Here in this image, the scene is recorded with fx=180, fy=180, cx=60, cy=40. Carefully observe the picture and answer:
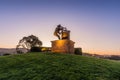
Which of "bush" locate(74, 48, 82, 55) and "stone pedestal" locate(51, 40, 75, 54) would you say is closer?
"stone pedestal" locate(51, 40, 75, 54)

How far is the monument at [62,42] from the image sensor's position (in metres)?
40.2

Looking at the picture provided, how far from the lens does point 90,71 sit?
2089cm

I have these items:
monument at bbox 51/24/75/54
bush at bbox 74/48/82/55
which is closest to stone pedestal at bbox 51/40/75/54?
monument at bbox 51/24/75/54

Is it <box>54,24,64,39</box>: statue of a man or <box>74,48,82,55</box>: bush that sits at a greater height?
<box>54,24,64,39</box>: statue of a man

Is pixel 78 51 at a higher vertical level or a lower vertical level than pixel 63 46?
lower

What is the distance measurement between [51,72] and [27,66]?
4474 mm

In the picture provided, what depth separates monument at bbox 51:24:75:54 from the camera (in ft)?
132

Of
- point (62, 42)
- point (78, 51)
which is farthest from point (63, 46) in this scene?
point (78, 51)

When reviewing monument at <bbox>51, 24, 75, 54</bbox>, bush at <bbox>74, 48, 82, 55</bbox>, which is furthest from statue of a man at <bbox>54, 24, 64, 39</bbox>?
bush at <bbox>74, 48, 82, 55</bbox>

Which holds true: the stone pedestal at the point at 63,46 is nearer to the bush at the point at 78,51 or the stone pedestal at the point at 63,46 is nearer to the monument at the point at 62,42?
the monument at the point at 62,42

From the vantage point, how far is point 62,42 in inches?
1592

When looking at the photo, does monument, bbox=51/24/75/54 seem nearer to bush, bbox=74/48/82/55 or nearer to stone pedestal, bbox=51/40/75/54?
stone pedestal, bbox=51/40/75/54

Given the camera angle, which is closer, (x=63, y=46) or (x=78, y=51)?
(x=63, y=46)

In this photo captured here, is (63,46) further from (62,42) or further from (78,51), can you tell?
(78,51)
